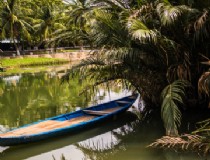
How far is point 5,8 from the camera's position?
107 ft

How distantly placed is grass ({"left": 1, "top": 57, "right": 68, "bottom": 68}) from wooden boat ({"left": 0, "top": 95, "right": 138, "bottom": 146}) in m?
22.6

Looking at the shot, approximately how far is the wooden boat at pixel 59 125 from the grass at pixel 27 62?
2262 cm

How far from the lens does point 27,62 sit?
113ft

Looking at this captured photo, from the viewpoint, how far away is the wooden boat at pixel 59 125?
7691 mm

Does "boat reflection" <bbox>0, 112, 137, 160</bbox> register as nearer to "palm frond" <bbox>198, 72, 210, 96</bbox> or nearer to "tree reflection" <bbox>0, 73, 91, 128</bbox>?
"tree reflection" <bbox>0, 73, 91, 128</bbox>

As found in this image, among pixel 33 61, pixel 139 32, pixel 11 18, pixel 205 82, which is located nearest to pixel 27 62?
pixel 33 61

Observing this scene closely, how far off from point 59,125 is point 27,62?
86.1 feet

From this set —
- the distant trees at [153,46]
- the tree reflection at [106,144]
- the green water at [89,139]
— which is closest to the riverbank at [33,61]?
the green water at [89,139]

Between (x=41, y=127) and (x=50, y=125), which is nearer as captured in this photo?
(x=41, y=127)

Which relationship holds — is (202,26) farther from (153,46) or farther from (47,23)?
(47,23)

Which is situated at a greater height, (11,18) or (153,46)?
(11,18)

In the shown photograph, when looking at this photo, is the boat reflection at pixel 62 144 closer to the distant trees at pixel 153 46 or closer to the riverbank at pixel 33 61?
the distant trees at pixel 153 46

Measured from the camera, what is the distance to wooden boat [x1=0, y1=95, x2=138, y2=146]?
25.2 feet

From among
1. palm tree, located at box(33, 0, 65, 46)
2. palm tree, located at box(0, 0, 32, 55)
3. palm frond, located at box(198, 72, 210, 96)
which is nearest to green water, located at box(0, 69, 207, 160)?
palm frond, located at box(198, 72, 210, 96)
